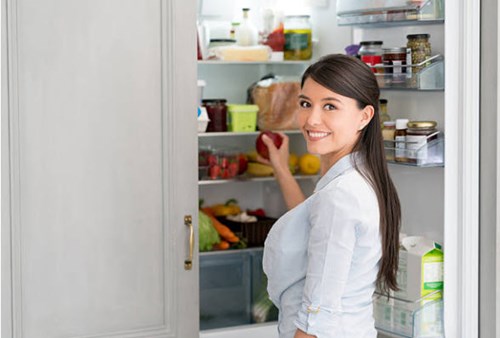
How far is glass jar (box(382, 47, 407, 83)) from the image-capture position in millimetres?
2562

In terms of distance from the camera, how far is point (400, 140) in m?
2.54

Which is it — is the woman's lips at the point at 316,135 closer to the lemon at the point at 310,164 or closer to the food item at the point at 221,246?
the food item at the point at 221,246

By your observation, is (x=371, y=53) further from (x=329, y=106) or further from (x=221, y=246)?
(x=221, y=246)

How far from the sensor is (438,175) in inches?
101

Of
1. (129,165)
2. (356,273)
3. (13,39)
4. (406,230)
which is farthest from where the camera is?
(406,230)

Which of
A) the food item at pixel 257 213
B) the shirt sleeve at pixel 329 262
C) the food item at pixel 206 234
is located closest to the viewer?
the shirt sleeve at pixel 329 262

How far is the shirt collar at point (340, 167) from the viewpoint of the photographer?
196 centimetres

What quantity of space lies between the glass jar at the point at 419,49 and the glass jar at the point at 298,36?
1257mm

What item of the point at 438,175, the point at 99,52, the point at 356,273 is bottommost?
the point at 356,273

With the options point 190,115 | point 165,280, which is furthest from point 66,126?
point 165,280

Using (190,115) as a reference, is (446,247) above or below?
below

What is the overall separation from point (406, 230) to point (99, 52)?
112cm

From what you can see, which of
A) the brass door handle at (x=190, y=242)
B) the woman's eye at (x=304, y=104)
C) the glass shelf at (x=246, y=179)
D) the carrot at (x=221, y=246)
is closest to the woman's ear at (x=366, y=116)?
the woman's eye at (x=304, y=104)

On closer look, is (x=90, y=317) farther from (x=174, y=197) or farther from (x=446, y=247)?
(x=446, y=247)
